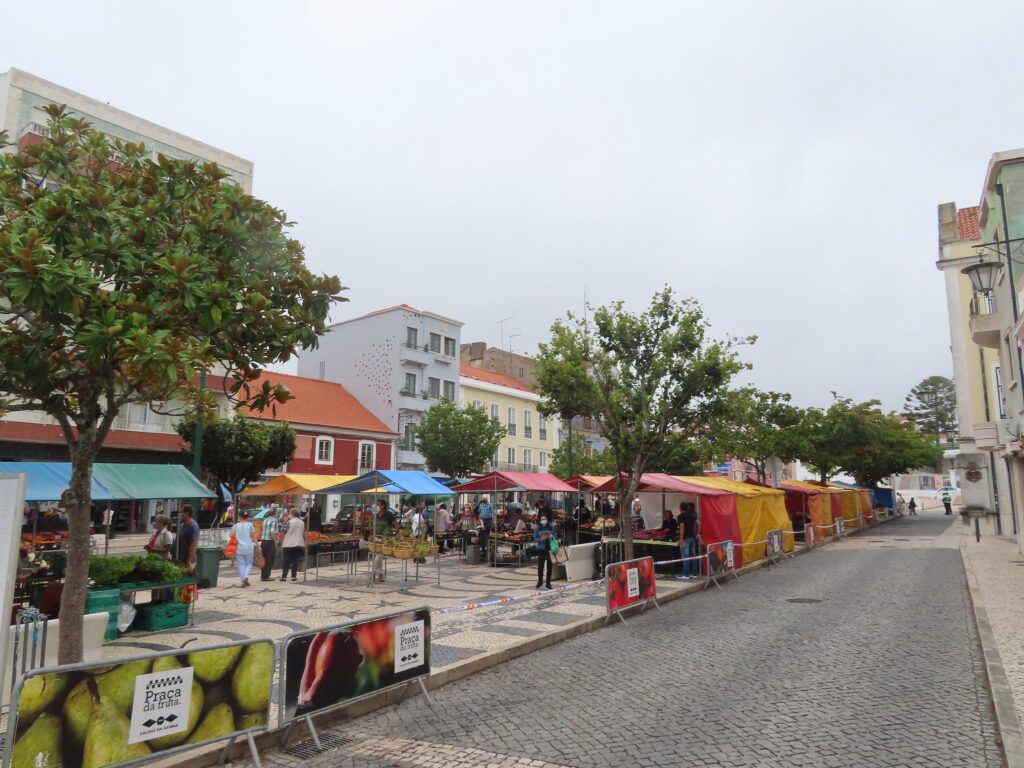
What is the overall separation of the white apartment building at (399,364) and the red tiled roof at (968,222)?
31234 millimetres

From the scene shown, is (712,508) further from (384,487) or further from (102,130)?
(102,130)

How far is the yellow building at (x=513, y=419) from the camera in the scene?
5153 centimetres

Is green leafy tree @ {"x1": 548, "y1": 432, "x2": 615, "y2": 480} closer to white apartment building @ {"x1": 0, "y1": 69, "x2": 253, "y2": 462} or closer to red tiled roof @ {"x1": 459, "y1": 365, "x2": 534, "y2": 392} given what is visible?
red tiled roof @ {"x1": 459, "y1": 365, "x2": 534, "y2": 392}

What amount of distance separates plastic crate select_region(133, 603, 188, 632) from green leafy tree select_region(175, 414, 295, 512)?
17929 millimetres

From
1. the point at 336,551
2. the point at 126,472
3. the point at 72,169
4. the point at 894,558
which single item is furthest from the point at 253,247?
the point at 894,558

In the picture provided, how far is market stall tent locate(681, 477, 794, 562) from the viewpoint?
63.5 feet

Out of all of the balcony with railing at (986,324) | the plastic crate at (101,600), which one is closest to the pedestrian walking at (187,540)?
the plastic crate at (101,600)

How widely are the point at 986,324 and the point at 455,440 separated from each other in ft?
88.1

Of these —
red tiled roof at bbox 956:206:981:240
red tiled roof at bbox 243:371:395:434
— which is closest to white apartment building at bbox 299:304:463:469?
red tiled roof at bbox 243:371:395:434

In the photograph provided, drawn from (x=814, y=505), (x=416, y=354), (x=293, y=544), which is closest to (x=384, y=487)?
(x=293, y=544)

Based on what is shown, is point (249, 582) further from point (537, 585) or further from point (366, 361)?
point (366, 361)

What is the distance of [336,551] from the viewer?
19.3m

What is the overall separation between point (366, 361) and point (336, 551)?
29.5 m

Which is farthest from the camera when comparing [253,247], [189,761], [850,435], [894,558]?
[850,435]
